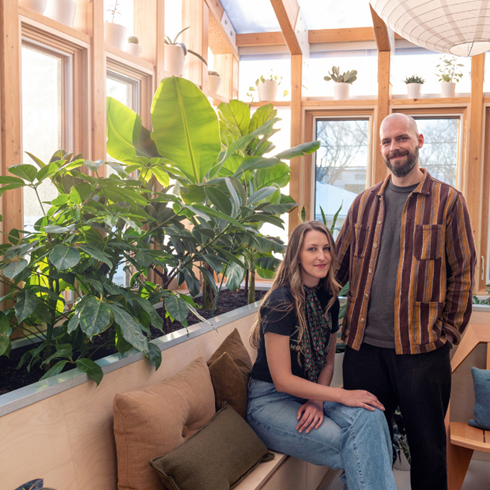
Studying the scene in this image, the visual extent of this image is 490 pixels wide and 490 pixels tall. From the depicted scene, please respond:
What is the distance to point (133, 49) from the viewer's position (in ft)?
10.2

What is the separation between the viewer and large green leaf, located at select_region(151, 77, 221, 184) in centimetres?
216

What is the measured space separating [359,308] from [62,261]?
1.11 metres

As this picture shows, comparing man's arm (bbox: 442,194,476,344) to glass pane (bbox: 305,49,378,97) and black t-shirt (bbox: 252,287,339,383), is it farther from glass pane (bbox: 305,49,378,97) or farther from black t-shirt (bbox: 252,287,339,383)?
glass pane (bbox: 305,49,378,97)

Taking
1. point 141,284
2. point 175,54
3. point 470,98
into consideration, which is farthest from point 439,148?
point 141,284

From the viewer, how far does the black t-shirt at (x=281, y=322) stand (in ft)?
5.84

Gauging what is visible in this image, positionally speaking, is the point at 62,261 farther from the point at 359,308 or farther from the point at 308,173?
the point at 308,173

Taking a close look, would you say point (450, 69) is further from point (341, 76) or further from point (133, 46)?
point (133, 46)

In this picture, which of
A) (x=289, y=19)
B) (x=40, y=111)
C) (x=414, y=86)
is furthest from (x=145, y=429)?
(x=414, y=86)

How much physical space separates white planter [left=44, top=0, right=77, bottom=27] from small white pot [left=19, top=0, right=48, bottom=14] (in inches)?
4.2

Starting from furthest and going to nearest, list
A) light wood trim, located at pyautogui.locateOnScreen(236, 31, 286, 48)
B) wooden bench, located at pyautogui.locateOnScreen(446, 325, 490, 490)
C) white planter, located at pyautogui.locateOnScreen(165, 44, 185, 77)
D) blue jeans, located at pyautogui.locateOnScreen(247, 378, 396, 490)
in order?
light wood trim, located at pyautogui.locateOnScreen(236, 31, 286, 48) → white planter, located at pyautogui.locateOnScreen(165, 44, 185, 77) → wooden bench, located at pyautogui.locateOnScreen(446, 325, 490, 490) → blue jeans, located at pyautogui.locateOnScreen(247, 378, 396, 490)

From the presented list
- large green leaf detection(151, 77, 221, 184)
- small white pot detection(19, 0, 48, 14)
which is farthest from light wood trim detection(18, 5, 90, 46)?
large green leaf detection(151, 77, 221, 184)

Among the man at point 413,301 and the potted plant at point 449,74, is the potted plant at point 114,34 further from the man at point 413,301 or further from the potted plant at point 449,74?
the potted plant at point 449,74

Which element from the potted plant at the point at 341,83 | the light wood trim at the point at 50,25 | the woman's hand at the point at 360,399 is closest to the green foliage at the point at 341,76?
the potted plant at the point at 341,83

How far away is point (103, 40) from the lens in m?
2.77
